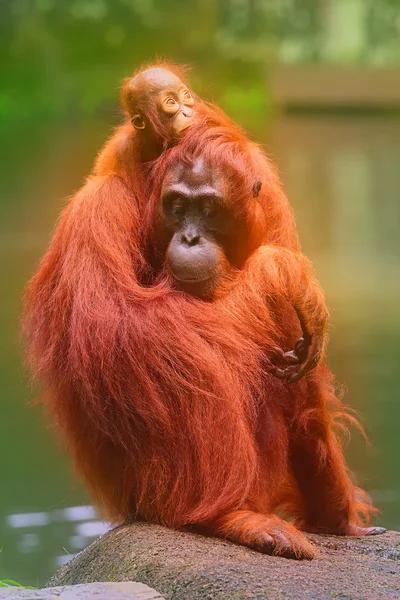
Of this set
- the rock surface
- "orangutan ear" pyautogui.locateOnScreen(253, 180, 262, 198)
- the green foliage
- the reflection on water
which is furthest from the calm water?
"orangutan ear" pyautogui.locateOnScreen(253, 180, 262, 198)

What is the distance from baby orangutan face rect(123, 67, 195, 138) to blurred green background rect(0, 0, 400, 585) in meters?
2.48

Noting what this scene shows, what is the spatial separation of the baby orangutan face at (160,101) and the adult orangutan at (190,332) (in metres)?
0.09

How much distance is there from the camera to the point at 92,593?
2.30 m

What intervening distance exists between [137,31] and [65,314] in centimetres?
455

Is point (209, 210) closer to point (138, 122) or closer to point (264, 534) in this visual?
point (138, 122)

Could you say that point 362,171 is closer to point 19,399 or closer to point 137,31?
point 137,31

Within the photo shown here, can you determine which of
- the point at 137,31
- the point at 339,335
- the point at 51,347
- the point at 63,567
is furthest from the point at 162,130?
the point at 137,31

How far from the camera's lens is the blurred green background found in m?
5.94

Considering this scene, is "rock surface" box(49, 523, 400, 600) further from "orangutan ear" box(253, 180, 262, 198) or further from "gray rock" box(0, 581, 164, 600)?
"orangutan ear" box(253, 180, 262, 198)

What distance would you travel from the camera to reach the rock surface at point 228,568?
227 cm

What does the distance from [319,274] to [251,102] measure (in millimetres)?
1475

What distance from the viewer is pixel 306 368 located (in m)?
2.59

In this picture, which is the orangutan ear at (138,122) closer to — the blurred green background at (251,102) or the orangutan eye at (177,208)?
the orangutan eye at (177,208)

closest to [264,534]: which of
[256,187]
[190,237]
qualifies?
[190,237]
